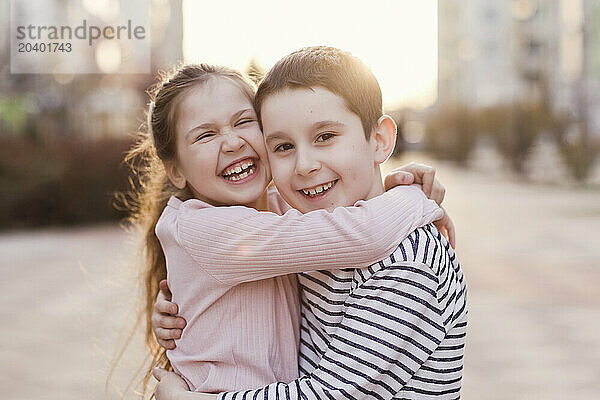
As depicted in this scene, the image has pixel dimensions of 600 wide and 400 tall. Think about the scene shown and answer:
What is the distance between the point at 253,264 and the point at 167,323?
0.41 m

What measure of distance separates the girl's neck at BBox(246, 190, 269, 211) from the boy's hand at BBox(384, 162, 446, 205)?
A: 328mm

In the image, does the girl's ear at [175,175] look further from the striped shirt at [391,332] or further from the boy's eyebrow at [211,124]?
the striped shirt at [391,332]

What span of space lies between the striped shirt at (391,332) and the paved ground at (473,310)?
3.88 feet

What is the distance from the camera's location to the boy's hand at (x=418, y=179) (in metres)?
2.10

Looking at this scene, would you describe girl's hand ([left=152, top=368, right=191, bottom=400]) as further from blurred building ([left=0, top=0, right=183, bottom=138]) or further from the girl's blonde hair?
blurred building ([left=0, top=0, right=183, bottom=138])

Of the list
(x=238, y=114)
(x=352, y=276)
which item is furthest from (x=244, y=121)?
(x=352, y=276)

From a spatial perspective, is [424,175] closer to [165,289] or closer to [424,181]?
[424,181]

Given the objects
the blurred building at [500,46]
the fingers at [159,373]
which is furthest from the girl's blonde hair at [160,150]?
the blurred building at [500,46]

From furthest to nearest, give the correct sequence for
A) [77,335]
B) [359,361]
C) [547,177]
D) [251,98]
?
[547,177], [77,335], [251,98], [359,361]

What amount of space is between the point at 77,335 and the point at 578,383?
12.5 feet

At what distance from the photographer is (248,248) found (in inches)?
69.9

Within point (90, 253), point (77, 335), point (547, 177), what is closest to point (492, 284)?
point (77, 335)

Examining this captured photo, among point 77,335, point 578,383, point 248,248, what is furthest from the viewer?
point 77,335

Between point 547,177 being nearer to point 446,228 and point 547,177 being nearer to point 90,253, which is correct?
point 90,253
